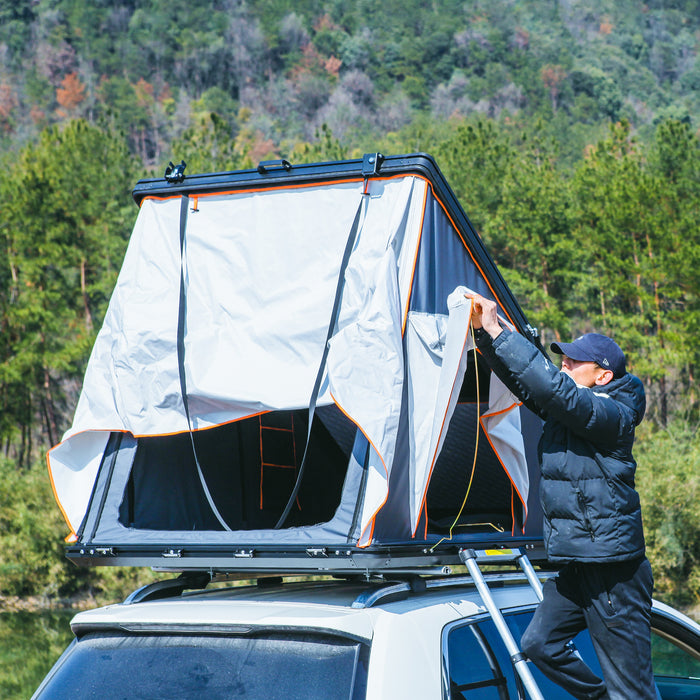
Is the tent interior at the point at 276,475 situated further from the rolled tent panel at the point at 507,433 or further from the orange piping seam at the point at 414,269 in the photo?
the orange piping seam at the point at 414,269

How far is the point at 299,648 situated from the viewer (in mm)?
2600

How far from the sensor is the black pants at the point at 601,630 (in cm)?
304

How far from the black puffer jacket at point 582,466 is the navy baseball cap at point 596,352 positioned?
6.4 inches

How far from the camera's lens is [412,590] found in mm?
3051

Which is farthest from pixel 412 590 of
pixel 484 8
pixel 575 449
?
pixel 484 8

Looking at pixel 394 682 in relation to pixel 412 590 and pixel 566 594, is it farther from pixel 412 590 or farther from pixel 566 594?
pixel 566 594

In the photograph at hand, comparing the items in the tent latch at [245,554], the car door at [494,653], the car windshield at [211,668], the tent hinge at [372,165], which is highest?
the tent hinge at [372,165]

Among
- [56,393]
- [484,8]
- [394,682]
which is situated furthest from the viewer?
[484,8]

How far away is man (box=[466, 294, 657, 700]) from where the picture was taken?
306cm

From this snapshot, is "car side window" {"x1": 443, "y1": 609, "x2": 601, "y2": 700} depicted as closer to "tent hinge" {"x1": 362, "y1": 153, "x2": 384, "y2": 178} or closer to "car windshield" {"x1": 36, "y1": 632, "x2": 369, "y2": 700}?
"car windshield" {"x1": 36, "y1": 632, "x2": 369, "y2": 700}

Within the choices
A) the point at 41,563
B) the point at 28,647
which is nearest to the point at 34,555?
the point at 41,563

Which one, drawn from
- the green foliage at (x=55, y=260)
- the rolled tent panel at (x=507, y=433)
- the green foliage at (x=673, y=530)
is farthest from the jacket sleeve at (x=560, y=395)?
the green foliage at (x=55, y=260)

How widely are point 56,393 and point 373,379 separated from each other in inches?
1043

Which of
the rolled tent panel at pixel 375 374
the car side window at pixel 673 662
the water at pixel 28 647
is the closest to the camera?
the rolled tent panel at pixel 375 374
